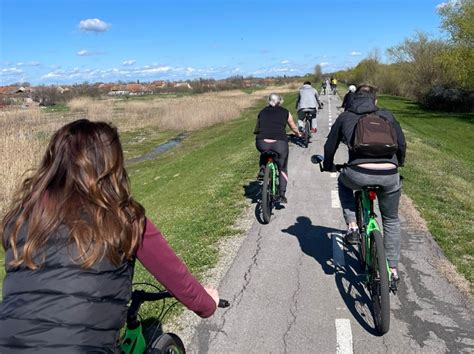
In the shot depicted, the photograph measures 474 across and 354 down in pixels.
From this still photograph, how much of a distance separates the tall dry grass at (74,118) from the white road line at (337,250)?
377 centimetres

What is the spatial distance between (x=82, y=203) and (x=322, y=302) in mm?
3381

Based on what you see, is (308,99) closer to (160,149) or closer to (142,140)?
(160,149)

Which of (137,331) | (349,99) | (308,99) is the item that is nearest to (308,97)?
(308,99)

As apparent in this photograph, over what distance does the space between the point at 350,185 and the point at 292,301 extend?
1.37 meters

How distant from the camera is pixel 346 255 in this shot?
5.93m

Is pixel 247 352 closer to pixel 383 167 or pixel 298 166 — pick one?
pixel 383 167

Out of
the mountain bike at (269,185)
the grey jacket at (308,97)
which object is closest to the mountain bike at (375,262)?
the mountain bike at (269,185)

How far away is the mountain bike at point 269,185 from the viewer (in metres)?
7.34

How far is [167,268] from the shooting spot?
2.19 m

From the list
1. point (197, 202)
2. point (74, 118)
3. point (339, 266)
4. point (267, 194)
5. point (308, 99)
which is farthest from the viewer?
point (74, 118)

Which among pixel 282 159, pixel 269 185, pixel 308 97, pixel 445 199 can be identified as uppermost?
pixel 308 97

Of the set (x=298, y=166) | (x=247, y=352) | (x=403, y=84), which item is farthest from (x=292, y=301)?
(x=403, y=84)

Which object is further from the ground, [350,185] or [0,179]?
[350,185]

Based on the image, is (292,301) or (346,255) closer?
(292,301)
